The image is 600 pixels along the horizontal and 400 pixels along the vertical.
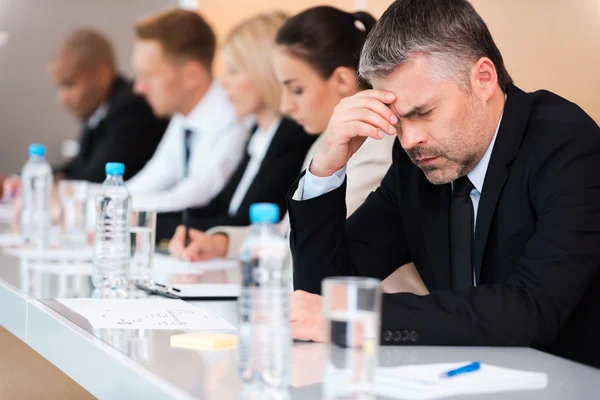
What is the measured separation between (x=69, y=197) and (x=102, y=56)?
9.11 ft

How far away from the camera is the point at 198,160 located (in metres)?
4.06

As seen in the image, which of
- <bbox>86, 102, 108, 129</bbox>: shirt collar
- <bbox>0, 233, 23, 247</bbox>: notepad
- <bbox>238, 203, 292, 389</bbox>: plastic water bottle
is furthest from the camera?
<bbox>86, 102, 108, 129</bbox>: shirt collar

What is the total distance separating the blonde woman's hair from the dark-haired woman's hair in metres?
0.84

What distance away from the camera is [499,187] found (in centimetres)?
163

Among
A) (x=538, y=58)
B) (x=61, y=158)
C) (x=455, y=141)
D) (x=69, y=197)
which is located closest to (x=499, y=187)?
(x=455, y=141)

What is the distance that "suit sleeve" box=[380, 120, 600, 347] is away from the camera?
4.47 feet

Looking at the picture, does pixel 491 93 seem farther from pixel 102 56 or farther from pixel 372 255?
pixel 102 56

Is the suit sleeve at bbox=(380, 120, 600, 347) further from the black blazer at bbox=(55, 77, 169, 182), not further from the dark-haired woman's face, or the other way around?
the black blazer at bbox=(55, 77, 169, 182)

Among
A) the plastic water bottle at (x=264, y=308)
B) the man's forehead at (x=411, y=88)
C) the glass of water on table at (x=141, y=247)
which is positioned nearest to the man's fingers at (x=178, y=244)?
the glass of water on table at (x=141, y=247)

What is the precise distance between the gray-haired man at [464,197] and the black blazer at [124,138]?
3159 millimetres

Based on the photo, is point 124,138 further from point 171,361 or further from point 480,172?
point 171,361

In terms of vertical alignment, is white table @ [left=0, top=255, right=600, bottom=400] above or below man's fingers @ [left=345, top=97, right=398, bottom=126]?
below

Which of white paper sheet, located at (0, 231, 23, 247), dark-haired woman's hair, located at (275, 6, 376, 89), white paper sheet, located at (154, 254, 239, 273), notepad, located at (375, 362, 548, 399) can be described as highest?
dark-haired woman's hair, located at (275, 6, 376, 89)

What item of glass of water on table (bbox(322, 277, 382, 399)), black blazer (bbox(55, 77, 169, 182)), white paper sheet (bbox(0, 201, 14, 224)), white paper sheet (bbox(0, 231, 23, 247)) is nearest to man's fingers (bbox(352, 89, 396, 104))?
glass of water on table (bbox(322, 277, 382, 399))
